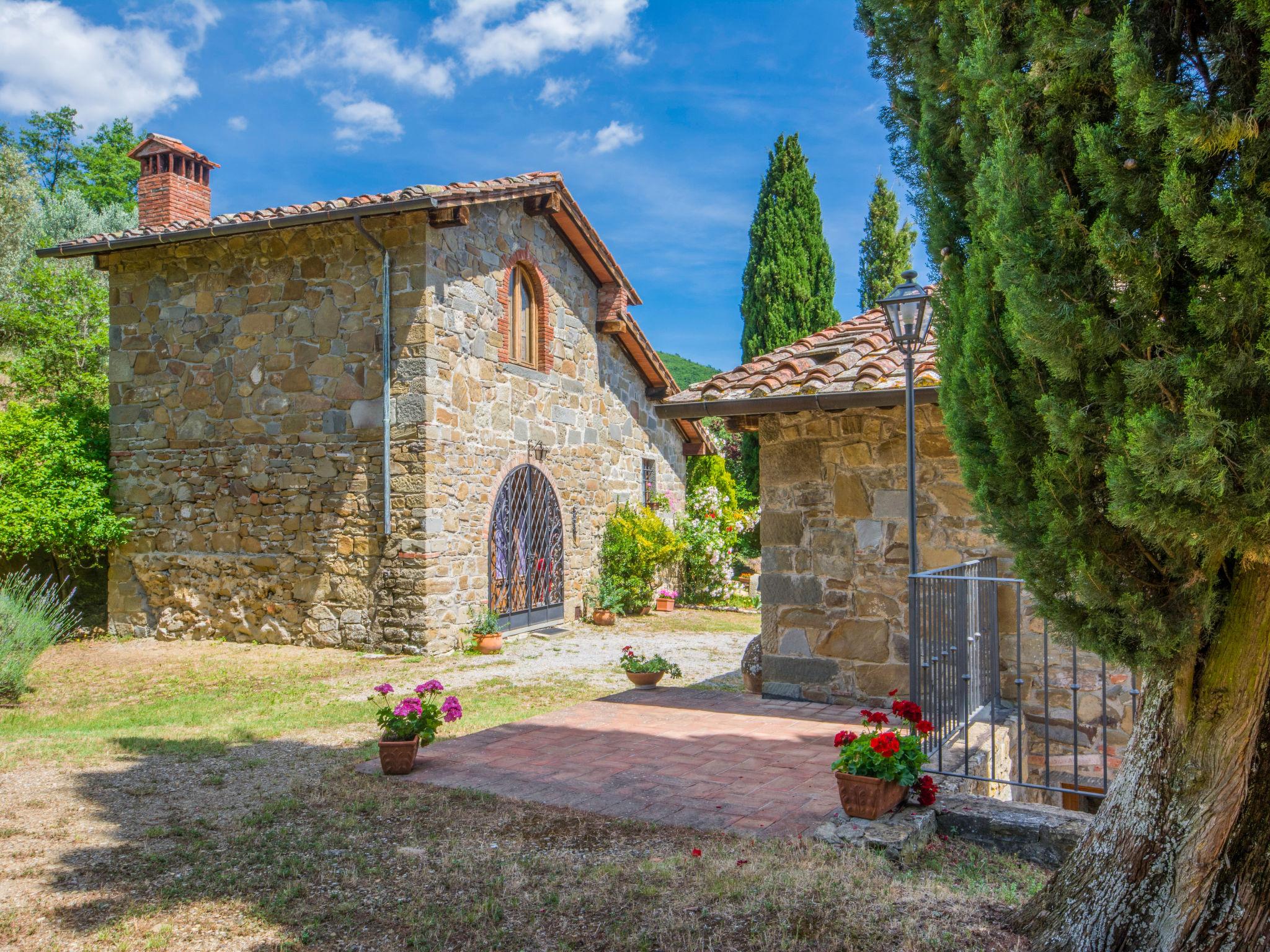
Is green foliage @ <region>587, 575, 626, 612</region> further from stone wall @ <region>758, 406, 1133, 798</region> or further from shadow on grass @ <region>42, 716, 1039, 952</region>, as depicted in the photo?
shadow on grass @ <region>42, 716, 1039, 952</region>

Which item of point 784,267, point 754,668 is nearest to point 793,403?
point 754,668

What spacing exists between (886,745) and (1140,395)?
196cm

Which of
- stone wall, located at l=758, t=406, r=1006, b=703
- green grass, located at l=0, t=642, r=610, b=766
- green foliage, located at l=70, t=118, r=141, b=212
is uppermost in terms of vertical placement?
green foliage, located at l=70, t=118, r=141, b=212

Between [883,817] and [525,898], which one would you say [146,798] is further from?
[883,817]

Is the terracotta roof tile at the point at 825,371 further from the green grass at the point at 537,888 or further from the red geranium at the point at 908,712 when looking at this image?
the green grass at the point at 537,888

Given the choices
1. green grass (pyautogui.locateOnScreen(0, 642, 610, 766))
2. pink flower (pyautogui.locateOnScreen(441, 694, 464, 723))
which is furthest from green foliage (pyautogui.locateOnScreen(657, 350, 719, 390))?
pink flower (pyautogui.locateOnScreen(441, 694, 464, 723))

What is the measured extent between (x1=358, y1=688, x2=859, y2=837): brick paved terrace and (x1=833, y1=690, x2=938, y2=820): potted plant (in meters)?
0.34

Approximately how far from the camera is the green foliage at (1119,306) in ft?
6.73

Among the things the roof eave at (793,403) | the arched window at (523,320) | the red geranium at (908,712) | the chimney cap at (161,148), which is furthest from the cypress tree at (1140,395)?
the chimney cap at (161,148)

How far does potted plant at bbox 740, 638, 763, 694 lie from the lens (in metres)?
7.01

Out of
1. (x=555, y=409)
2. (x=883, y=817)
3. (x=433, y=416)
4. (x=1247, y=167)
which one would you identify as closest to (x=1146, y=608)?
(x=1247, y=167)

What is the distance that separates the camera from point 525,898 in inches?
124

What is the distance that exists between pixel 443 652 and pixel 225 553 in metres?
3.14

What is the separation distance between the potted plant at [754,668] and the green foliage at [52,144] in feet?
86.9
